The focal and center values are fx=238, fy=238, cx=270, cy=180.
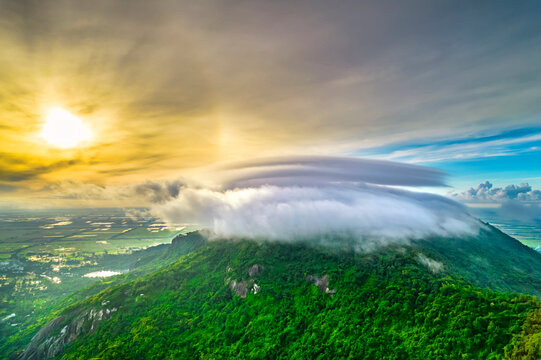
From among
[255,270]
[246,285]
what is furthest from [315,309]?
[255,270]

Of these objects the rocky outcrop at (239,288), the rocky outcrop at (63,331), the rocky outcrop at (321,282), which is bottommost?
the rocky outcrop at (63,331)

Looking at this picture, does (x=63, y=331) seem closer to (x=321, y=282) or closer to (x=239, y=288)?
(x=239, y=288)

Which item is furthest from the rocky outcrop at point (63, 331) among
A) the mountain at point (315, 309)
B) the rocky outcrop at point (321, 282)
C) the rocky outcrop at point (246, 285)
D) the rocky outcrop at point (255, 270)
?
the rocky outcrop at point (321, 282)

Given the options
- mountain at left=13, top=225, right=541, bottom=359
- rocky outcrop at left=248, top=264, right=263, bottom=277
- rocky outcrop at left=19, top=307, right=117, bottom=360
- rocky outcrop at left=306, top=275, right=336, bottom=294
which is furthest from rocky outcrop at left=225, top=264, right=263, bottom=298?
rocky outcrop at left=19, top=307, right=117, bottom=360

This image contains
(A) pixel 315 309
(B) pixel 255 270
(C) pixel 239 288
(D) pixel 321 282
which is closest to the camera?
(A) pixel 315 309

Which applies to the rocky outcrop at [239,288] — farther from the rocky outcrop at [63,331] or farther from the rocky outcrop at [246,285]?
the rocky outcrop at [63,331]

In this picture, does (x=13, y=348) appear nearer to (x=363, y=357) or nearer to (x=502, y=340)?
(x=363, y=357)
